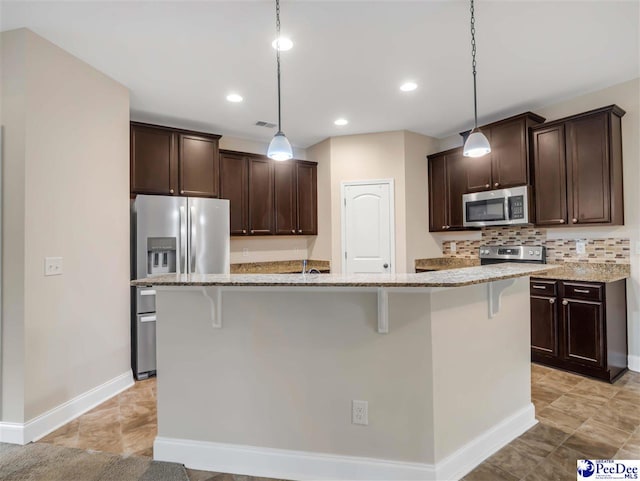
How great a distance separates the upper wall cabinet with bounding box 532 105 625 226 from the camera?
3117mm

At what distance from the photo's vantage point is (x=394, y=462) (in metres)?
1.75

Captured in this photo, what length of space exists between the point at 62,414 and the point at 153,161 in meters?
2.38

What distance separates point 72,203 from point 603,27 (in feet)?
13.3

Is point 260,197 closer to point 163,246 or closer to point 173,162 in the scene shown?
point 173,162

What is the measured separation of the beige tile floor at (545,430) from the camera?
1.87m

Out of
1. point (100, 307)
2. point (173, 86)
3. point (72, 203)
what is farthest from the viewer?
point (173, 86)

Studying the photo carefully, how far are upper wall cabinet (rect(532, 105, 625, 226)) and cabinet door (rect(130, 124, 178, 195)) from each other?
387 centimetres

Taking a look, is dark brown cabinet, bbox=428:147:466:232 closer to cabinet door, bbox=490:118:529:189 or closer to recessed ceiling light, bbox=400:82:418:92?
cabinet door, bbox=490:118:529:189

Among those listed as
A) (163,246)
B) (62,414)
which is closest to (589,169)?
(163,246)

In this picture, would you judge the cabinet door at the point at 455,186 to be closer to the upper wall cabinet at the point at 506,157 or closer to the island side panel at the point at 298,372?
the upper wall cabinet at the point at 506,157

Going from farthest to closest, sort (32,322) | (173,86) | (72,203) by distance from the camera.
A: 1. (173,86)
2. (72,203)
3. (32,322)

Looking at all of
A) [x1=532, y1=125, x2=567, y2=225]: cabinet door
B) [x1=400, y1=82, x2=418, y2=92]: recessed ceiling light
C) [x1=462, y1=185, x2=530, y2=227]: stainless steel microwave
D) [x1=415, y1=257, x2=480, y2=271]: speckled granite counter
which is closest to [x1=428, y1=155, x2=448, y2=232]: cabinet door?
[x1=462, y1=185, x2=530, y2=227]: stainless steel microwave

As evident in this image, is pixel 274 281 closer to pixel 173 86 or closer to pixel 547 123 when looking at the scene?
pixel 173 86

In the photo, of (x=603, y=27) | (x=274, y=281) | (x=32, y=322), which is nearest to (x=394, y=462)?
(x=274, y=281)
